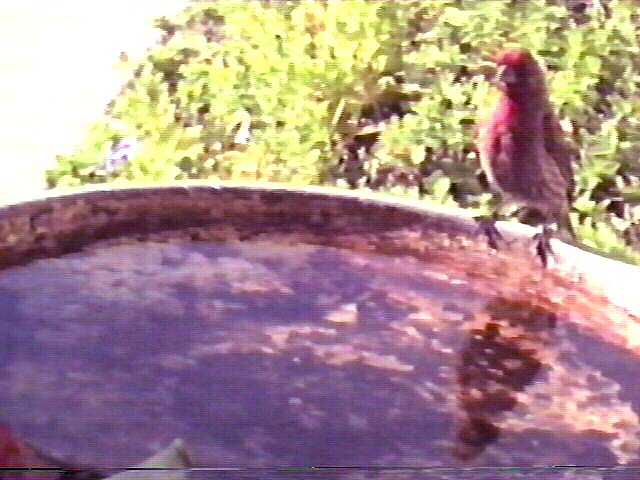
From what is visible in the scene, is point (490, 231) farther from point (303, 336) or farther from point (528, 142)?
point (303, 336)

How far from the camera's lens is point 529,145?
48.9 inches

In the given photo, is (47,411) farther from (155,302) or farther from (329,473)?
(329,473)

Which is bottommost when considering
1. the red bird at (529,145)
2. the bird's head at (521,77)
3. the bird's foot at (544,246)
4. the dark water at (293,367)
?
the dark water at (293,367)

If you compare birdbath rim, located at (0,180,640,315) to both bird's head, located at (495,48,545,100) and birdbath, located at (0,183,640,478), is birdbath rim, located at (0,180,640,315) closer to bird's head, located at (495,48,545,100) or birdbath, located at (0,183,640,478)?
birdbath, located at (0,183,640,478)

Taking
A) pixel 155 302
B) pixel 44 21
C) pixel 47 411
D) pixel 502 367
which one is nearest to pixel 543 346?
pixel 502 367

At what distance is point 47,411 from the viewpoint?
119 centimetres

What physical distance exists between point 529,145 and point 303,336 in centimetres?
31

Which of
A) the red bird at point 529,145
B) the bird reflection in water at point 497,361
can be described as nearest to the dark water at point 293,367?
the bird reflection in water at point 497,361

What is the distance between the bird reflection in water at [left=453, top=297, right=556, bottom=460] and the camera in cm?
121

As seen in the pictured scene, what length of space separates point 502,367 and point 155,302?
14.6 inches

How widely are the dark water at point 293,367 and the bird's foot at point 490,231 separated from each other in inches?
2.2

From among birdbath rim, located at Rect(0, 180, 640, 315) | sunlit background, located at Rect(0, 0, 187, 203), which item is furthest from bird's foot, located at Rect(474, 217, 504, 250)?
sunlit background, located at Rect(0, 0, 187, 203)

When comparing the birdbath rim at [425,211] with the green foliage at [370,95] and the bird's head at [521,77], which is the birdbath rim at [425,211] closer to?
the green foliage at [370,95]

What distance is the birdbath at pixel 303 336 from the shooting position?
3.92ft
